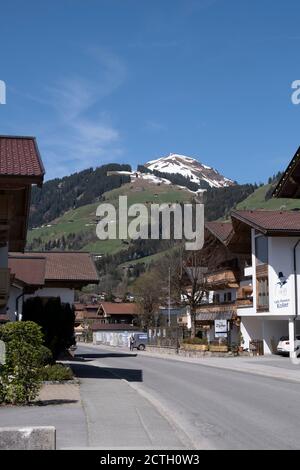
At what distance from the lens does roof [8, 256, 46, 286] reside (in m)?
35.3

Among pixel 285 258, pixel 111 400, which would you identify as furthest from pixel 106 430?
pixel 285 258

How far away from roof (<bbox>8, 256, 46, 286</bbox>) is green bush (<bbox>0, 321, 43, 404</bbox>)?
18.4 meters

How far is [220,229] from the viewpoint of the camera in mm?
63562

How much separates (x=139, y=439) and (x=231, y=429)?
9.02 ft

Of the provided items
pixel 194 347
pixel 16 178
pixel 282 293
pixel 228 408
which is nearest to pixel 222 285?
pixel 194 347

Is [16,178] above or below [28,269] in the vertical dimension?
above

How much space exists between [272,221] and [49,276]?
18083mm

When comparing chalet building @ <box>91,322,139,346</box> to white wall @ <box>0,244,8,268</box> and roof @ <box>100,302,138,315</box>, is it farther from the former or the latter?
white wall @ <box>0,244,8,268</box>

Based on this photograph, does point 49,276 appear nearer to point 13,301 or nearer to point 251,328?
point 13,301

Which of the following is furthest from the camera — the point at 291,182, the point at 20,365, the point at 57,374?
the point at 57,374

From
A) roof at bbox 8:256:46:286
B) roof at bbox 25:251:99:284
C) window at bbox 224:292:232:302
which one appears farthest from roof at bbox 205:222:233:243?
roof at bbox 8:256:46:286

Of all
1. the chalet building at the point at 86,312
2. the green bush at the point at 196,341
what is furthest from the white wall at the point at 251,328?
the chalet building at the point at 86,312

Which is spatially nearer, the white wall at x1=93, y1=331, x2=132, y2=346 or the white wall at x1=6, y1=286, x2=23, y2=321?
the white wall at x1=6, y1=286, x2=23, y2=321

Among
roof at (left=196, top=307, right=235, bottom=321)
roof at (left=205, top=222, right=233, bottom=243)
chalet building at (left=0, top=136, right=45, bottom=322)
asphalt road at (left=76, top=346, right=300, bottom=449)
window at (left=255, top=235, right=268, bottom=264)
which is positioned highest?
roof at (left=205, top=222, right=233, bottom=243)
